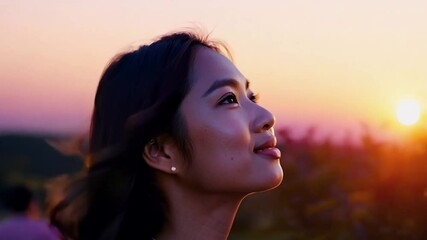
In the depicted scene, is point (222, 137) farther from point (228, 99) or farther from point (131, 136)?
point (131, 136)

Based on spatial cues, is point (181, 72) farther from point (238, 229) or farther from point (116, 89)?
point (238, 229)

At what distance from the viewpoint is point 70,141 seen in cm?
290

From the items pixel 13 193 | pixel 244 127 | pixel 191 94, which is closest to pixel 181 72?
pixel 191 94

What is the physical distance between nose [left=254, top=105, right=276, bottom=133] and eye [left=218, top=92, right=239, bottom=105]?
0.25 feet

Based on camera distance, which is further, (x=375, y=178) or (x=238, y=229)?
(x=238, y=229)

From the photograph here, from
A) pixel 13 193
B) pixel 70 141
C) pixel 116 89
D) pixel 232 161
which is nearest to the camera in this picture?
pixel 232 161

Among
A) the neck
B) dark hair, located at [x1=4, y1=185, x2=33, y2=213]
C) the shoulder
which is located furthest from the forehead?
dark hair, located at [x1=4, y1=185, x2=33, y2=213]

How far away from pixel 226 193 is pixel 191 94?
0.30 meters

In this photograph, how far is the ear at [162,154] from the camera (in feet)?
8.35

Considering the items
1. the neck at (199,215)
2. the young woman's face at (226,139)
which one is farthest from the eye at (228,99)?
the neck at (199,215)

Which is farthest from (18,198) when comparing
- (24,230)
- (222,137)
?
(222,137)

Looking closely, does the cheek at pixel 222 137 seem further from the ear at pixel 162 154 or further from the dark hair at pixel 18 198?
the dark hair at pixel 18 198

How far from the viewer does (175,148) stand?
2.55m

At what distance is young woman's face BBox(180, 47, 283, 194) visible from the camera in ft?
8.05
